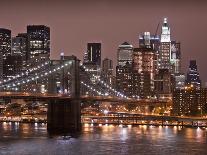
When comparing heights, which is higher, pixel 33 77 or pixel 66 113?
pixel 33 77

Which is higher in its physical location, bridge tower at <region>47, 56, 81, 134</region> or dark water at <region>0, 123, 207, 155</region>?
bridge tower at <region>47, 56, 81, 134</region>

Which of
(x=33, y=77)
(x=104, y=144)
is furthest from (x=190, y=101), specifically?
(x=104, y=144)

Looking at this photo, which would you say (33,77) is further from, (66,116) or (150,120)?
(150,120)

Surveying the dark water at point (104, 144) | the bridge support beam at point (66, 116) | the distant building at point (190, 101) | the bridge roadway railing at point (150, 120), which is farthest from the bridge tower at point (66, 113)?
the distant building at point (190, 101)

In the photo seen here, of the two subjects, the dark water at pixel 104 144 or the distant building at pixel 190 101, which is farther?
the distant building at pixel 190 101

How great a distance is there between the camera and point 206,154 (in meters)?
60.9

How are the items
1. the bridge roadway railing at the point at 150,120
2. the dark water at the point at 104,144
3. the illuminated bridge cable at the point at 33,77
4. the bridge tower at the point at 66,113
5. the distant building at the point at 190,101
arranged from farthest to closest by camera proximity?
the distant building at the point at 190,101 < the bridge roadway railing at the point at 150,120 < the illuminated bridge cable at the point at 33,77 < the bridge tower at the point at 66,113 < the dark water at the point at 104,144

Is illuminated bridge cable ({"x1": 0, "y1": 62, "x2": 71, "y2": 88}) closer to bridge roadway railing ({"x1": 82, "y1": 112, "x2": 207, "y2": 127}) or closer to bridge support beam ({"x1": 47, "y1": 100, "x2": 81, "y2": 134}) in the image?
bridge support beam ({"x1": 47, "y1": 100, "x2": 81, "y2": 134})

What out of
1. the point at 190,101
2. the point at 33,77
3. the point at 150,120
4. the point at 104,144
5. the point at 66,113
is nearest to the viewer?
the point at 104,144

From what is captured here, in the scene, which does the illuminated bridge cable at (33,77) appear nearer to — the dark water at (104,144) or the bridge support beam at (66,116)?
the bridge support beam at (66,116)

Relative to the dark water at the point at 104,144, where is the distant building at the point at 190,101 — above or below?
above

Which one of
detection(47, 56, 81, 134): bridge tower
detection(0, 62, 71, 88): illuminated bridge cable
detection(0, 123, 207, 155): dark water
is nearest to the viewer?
detection(0, 123, 207, 155): dark water

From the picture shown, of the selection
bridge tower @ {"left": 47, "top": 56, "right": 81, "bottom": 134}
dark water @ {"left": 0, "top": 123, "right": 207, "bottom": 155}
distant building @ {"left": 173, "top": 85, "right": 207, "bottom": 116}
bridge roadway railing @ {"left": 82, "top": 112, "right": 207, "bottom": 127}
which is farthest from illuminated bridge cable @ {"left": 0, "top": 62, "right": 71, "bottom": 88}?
distant building @ {"left": 173, "top": 85, "right": 207, "bottom": 116}

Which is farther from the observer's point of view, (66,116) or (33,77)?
(33,77)
